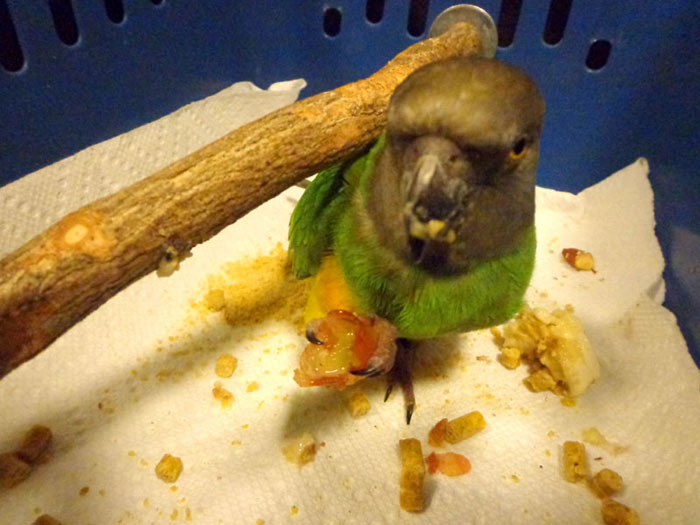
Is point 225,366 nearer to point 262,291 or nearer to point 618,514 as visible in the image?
point 262,291

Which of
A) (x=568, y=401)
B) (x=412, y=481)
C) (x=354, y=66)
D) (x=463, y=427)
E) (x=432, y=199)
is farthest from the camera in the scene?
(x=354, y=66)

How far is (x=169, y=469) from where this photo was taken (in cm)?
121

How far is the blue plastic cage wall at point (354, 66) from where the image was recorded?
166 centimetres

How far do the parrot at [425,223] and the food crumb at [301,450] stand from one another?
224 millimetres

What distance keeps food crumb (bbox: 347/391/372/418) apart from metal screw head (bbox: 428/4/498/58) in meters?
1.02

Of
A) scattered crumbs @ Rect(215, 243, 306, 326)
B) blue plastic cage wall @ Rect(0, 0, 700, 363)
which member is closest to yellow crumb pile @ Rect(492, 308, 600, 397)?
blue plastic cage wall @ Rect(0, 0, 700, 363)

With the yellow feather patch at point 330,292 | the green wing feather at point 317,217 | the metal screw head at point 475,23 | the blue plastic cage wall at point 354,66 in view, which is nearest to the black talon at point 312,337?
the yellow feather patch at point 330,292

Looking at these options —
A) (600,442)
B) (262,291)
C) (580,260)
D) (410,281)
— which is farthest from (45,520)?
(580,260)

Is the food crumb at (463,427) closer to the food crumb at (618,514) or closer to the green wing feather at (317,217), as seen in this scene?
the food crumb at (618,514)

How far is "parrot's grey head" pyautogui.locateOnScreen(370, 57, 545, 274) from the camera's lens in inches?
31.9

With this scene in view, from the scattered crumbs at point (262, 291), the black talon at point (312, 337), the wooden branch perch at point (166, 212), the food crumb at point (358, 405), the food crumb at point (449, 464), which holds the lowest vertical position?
the food crumb at point (449, 464)

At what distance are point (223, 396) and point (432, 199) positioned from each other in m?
0.84

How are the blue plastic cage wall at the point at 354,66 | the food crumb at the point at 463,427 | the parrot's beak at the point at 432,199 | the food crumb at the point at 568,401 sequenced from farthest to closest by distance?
the blue plastic cage wall at the point at 354,66 → the food crumb at the point at 568,401 → the food crumb at the point at 463,427 → the parrot's beak at the point at 432,199

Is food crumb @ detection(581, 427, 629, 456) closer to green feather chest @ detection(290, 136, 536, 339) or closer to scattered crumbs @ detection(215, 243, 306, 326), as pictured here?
green feather chest @ detection(290, 136, 536, 339)
